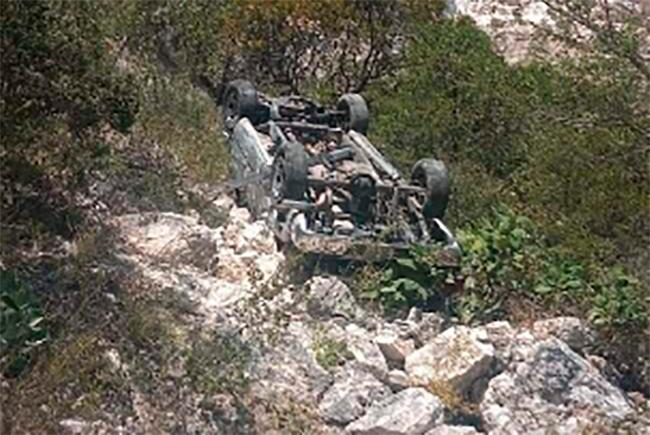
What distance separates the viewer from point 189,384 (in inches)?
242

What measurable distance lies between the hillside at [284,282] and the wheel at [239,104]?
55cm

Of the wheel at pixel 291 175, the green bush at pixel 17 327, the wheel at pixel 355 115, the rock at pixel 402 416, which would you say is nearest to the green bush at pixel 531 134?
the wheel at pixel 355 115

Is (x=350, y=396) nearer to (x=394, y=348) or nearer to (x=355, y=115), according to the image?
(x=394, y=348)

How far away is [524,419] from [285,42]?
31.7 ft

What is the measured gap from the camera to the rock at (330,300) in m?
7.61

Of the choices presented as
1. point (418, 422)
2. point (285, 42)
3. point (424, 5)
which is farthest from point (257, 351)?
point (424, 5)

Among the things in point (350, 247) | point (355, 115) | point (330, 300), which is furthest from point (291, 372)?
point (355, 115)

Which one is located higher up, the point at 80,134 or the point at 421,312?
the point at 80,134

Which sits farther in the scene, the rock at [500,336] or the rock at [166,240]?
the rock at [166,240]

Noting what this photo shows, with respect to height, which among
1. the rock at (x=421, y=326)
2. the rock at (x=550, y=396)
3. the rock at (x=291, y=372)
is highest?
the rock at (x=550, y=396)

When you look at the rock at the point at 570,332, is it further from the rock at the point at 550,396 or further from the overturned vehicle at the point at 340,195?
the overturned vehicle at the point at 340,195

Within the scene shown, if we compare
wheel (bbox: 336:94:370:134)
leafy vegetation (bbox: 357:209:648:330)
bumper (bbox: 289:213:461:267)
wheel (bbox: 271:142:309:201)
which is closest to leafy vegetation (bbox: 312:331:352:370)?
leafy vegetation (bbox: 357:209:648:330)

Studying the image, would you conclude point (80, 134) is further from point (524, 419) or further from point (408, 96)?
point (408, 96)

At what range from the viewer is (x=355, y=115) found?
39.9 ft
